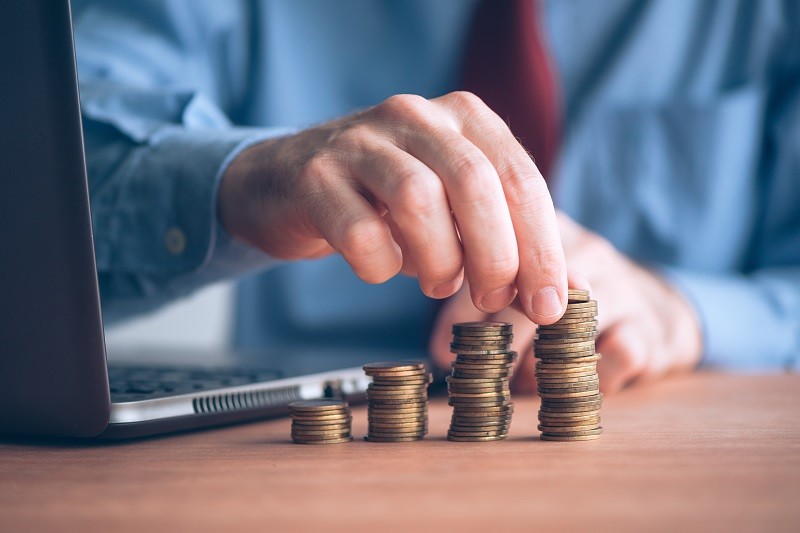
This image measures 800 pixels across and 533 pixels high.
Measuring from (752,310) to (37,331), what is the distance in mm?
1702

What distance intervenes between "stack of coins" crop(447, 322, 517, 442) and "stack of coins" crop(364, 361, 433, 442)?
1.5 inches

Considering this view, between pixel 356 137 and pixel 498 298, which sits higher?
pixel 356 137

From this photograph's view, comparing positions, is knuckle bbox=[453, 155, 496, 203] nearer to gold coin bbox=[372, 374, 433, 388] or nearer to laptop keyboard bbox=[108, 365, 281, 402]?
gold coin bbox=[372, 374, 433, 388]

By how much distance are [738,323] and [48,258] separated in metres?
1.63

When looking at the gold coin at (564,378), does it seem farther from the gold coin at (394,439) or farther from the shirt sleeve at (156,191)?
the shirt sleeve at (156,191)

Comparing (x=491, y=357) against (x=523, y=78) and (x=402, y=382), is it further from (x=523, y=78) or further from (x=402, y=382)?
(x=523, y=78)

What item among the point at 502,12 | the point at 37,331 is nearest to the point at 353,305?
the point at 502,12

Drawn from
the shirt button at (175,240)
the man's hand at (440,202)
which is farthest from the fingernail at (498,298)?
the shirt button at (175,240)

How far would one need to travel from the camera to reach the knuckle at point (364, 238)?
3.23 feet

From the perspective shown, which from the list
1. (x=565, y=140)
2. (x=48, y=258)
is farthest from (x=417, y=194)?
(x=565, y=140)

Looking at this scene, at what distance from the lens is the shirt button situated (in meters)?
1.60

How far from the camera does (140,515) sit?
0.64 metres

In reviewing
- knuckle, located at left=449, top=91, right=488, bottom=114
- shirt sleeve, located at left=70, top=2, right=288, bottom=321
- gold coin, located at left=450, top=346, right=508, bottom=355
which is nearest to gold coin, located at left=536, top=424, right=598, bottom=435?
gold coin, located at left=450, top=346, right=508, bottom=355

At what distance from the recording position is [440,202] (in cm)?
97
